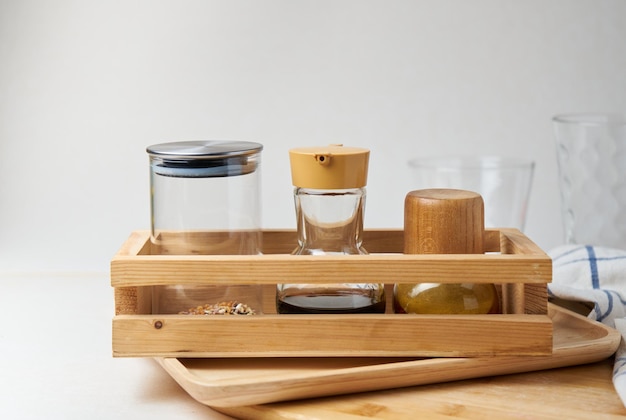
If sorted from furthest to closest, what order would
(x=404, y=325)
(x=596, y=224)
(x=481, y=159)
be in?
(x=481, y=159)
(x=596, y=224)
(x=404, y=325)

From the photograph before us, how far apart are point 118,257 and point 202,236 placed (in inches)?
3.9

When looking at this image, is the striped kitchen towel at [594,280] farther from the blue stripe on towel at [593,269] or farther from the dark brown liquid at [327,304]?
the dark brown liquid at [327,304]

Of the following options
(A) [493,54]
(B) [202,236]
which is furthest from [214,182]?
(A) [493,54]

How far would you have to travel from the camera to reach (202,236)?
32.8 inches

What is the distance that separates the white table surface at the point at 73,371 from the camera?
2.49 feet

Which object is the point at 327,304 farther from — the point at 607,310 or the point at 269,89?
the point at 269,89

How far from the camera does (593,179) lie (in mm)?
1197

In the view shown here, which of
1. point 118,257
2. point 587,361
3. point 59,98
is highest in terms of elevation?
point 59,98

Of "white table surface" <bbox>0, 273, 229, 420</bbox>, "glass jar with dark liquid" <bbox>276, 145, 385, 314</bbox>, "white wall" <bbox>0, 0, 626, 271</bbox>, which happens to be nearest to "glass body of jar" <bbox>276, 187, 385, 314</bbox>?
"glass jar with dark liquid" <bbox>276, 145, 385, 314</bbox>

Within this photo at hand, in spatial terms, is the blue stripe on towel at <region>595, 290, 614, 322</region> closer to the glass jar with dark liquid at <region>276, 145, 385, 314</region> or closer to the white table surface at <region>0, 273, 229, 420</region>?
the glass jar with dark liquid at <region>276, 145, 385, 314</region>

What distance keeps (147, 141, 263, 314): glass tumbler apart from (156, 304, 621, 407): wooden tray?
3.2 inches

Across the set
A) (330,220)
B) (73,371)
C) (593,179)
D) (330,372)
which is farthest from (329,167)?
(593,179)

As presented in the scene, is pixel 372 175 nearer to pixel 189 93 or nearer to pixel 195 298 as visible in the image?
pixel 189 93

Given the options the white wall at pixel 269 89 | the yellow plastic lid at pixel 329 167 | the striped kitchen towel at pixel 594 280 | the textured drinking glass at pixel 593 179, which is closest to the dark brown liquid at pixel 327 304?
the yellow plastic lid at pixel 329 167
